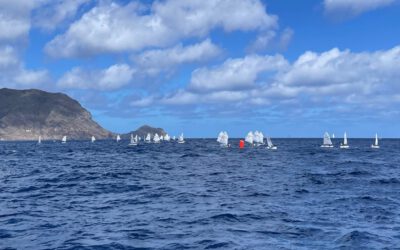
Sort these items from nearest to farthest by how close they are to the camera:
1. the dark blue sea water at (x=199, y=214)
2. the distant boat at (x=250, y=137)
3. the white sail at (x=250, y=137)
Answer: the dark blue sea water at (x=199, y=214)
the distant boat at (x=250, y=137)
the white sail at (x=250, y=137)

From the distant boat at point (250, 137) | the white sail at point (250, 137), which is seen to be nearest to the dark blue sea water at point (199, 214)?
the distant boat at point (250, 137)

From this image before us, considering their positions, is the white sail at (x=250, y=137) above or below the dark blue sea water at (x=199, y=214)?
above

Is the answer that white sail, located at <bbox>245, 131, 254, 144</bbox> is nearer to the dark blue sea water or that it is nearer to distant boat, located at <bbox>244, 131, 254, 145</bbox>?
distant boat, located at <bbox>244, 131, 254, 145</bbox>

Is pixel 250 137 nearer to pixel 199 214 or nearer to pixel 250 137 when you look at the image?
pixel 250 137

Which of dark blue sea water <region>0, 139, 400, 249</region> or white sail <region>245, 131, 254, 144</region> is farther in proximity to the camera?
white sail <region>245, 131, 254, 144</region>

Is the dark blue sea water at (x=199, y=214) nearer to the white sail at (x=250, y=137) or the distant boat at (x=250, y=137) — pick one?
the distant boat at (x=250, y=137)

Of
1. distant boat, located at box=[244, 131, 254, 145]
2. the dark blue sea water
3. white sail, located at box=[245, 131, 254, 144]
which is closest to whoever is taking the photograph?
the dark blue sea water

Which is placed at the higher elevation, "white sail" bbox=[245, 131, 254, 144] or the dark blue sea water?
"white sail" bbox=[245, 131, 254, 144]

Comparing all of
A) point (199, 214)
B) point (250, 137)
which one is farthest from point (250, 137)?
point (199, 214)

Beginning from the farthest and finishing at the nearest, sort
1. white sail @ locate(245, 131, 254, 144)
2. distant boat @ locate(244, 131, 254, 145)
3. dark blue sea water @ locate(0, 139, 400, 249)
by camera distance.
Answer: white sail @ locate(245, 131, 254, 144), distant boat @ locate(244, 131, 254, 145), dark blue sea water @ locate(0, 139, 400, 249)

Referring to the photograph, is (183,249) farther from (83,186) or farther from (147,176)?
(147,176)

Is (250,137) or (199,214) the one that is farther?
(250,137)

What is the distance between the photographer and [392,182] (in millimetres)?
47781

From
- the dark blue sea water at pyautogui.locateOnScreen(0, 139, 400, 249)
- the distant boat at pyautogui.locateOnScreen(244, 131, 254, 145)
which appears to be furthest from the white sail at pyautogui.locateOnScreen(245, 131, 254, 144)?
the dark blue sea water at pyautogui.locateOnScreen(0, 139, 400, 249)
